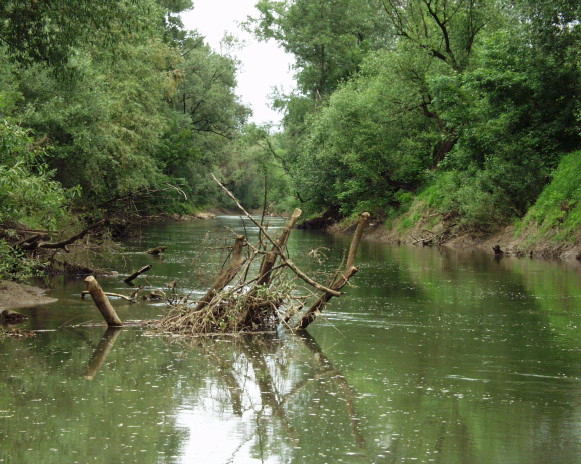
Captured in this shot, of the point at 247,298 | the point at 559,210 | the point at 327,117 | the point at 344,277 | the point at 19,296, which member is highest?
the point at 327,117

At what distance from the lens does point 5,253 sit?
16.1 metres

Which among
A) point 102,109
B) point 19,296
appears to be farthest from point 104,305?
point 102,109

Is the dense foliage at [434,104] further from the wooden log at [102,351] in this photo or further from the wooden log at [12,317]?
the wooden log at [12,317]

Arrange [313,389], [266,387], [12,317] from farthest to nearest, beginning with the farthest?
[12,317]
[266,387]
[313,389]

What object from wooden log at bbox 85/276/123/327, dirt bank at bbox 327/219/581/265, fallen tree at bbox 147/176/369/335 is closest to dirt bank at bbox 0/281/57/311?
wooden log at bbox 85/276/123/327

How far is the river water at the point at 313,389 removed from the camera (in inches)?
308

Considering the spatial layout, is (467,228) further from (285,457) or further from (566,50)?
(285,457)

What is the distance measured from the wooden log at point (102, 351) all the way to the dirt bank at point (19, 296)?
3757mm

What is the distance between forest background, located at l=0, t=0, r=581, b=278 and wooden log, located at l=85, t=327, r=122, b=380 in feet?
8.97

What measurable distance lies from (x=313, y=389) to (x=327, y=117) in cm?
4068

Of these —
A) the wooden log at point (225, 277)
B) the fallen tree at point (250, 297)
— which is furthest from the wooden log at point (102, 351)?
the wooden log at point (225, 277)

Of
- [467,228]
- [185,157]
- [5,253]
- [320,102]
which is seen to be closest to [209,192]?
[185,157]

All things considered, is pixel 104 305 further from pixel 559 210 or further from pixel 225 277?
pixel 559 210

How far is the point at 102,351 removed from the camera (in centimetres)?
1266
